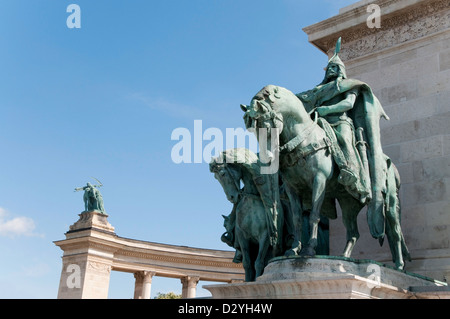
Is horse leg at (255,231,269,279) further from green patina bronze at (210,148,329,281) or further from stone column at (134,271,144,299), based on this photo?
stone column at (134,271,144,299)

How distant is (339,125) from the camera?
391 inches

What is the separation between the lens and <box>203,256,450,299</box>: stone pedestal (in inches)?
304

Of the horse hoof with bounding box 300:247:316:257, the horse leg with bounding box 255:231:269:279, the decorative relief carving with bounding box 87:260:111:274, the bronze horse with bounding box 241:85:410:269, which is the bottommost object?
the horse hoof with bounding box 300:247:316:257

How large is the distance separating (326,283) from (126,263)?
2906 centimetres

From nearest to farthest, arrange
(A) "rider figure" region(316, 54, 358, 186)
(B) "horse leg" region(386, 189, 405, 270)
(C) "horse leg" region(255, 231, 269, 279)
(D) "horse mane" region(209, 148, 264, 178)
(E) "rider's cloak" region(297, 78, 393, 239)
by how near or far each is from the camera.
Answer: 1. (A) "rider figure" region(316, 54, 358, 186)
2. (E) "rider's cloak" region(297, 78, 393, 239)
3. (B) "horse leg" region(386, 189, 405, 270)
4. (C) "horse leg" region(255, 231, 269, 279)
5. (D) "horse mane" region(209, 148, 264, 178)

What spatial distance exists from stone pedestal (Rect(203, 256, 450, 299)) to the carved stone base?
28.7 m

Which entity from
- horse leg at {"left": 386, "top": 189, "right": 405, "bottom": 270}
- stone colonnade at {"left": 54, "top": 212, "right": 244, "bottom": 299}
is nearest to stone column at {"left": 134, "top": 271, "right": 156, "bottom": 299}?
stone colonnade at {"left": 54, "top": 212, "right": 244, "bottom": 299}

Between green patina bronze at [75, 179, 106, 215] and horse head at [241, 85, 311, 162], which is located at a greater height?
green patina bronze at [75, 179, 106, 215]

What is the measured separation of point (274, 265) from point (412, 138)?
522 cm

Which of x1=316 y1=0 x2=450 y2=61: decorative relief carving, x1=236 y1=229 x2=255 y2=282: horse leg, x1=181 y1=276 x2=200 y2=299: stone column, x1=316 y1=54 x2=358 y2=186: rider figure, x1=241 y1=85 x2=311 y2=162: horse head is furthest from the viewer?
x1=181 y1=276 x2=200 y2=299: stone column

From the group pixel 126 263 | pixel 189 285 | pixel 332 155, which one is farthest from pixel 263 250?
pixel 126 263

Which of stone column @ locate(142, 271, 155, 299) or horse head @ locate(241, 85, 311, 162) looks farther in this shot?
stone column @ locate(142, 271, 155, 299)

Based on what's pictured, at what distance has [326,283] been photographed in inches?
305
